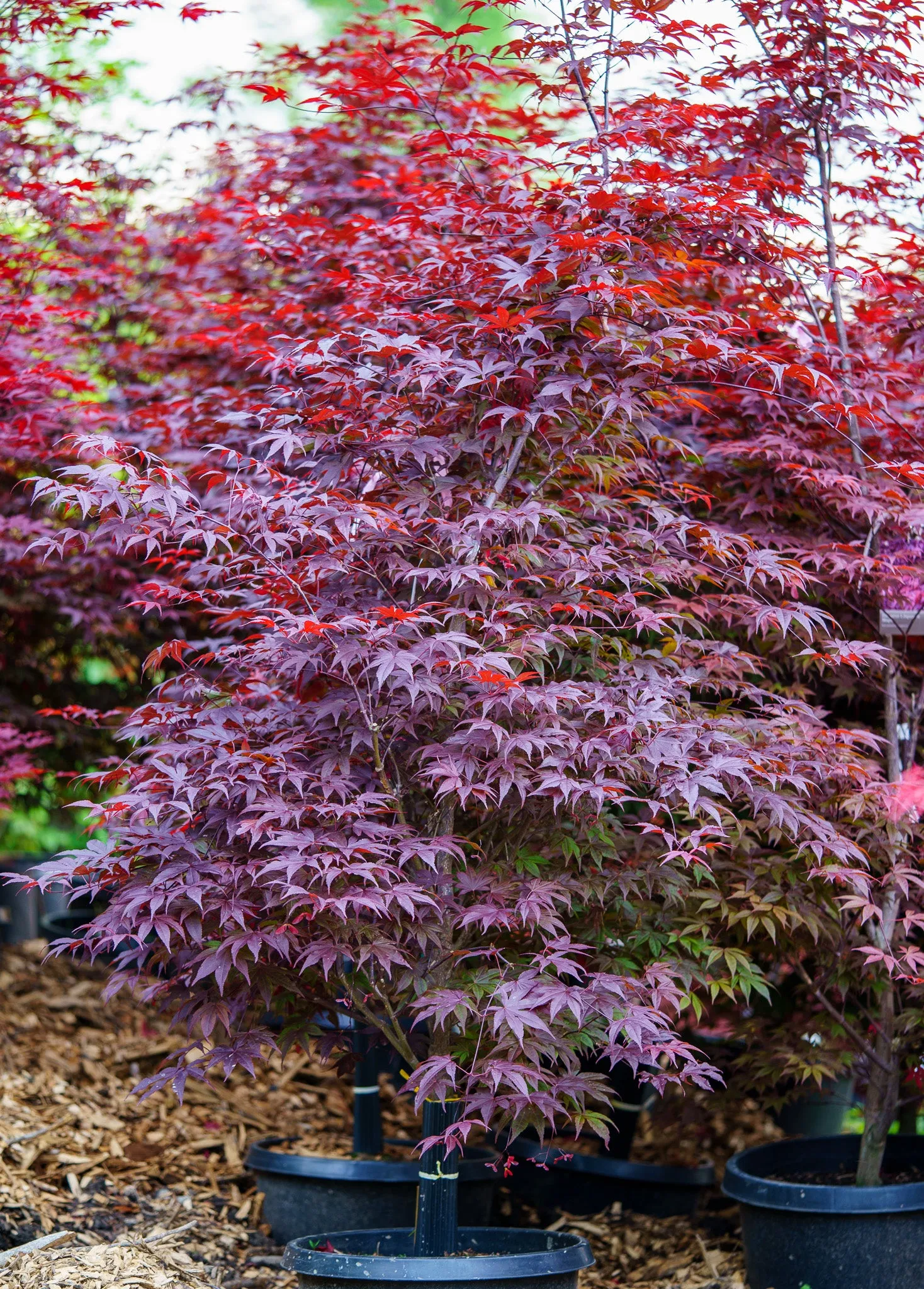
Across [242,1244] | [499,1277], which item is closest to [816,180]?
[499,1277]

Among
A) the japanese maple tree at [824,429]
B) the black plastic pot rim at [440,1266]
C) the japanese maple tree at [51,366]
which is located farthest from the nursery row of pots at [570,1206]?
the japanese maple tree at [51,366]

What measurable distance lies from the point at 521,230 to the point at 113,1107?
3105 millimetres

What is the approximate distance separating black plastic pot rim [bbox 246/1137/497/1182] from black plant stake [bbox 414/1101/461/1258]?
46 cm

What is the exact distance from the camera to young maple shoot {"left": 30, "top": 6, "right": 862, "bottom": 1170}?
2.35 meters

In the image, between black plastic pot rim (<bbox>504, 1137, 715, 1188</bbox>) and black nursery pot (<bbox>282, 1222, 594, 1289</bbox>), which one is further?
black plastic pot rim (<bbox>504, 1137, 715, 1188</bbox>)

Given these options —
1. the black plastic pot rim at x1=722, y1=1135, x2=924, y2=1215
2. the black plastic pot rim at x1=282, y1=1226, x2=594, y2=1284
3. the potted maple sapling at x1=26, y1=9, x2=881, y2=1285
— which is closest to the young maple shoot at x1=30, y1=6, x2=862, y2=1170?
the potted maple sapling at x1=26, y1=9, x2=881, y2=1285

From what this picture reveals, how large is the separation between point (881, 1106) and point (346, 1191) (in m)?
1.47

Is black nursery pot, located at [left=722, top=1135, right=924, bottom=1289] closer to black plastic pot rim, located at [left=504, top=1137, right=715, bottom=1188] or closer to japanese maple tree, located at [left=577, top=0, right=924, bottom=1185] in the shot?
japanese maple tree, located at [left=577, top=0, right=924, bottom=1185]

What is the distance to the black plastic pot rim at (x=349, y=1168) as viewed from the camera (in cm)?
316

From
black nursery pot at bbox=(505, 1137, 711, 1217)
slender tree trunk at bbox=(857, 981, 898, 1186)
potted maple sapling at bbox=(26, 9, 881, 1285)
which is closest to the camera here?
potted maple sapling at bbox=(26, 9, 881, 1285)

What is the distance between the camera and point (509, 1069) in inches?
88.3

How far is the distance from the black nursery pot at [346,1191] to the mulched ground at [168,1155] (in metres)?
0.14

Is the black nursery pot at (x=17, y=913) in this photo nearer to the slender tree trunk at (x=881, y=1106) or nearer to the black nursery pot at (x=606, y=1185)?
the black nursery pot at (x=606, y=1185)

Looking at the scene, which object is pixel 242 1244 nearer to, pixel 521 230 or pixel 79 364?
pixel 521 230
